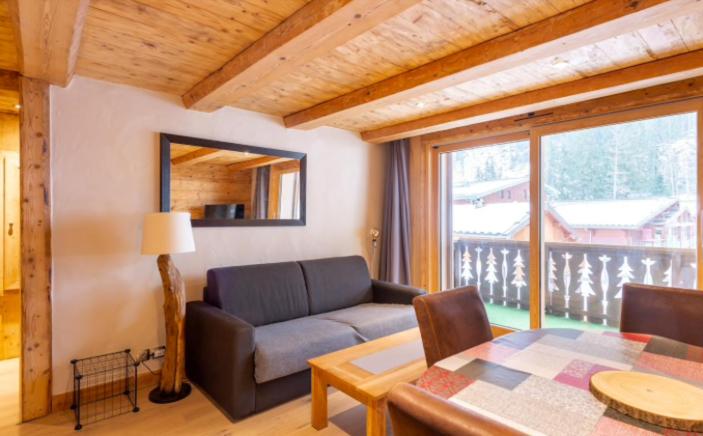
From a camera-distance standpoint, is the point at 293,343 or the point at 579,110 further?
the point at 579,110

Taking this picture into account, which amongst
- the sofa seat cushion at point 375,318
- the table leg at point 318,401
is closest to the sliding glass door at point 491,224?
the sofa seat cushion at point 375,318

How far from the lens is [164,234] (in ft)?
8.28

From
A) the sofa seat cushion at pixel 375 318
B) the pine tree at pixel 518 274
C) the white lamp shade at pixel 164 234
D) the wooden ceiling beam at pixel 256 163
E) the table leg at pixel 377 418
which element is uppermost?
the wooden ceiling beam at pixel 256 163

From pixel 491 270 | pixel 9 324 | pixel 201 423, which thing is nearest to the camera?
pixel 201 423

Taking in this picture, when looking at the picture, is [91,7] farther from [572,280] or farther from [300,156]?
[572,280]

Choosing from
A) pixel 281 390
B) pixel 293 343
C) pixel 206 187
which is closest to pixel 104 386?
pixel 281 390

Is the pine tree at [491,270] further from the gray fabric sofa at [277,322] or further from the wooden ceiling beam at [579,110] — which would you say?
the wooden ceiling beam at [579,110]

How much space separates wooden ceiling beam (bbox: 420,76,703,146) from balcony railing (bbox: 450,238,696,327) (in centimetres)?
115

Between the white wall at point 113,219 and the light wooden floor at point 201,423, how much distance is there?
311mm

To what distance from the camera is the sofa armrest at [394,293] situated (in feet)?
11.7

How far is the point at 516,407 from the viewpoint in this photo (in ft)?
3.61

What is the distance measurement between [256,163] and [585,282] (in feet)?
10.7

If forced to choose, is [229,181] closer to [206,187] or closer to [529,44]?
[206,187]

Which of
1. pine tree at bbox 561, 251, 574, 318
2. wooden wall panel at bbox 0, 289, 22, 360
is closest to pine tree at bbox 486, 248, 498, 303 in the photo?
pine tree at bbox 561, 251, 574, 318
